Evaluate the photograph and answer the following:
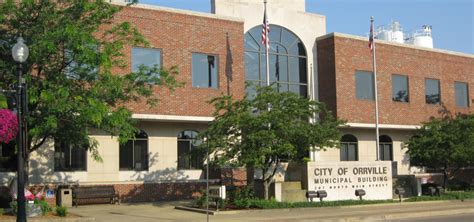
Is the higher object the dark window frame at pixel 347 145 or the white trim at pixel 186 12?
the white trim at pixel 186 12

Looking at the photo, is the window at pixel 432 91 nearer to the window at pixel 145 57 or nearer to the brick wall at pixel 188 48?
the brick wall at pixel 188 48

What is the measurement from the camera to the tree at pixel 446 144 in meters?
31.6

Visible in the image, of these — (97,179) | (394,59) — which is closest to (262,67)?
(394,59)

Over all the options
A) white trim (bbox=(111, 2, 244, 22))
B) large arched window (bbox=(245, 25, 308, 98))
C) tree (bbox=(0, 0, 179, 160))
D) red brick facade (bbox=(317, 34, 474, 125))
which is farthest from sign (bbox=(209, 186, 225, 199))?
red brick facade (bbox=(317, 34, 474, 125))

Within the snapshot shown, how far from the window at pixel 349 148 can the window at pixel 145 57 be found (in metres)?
13.9

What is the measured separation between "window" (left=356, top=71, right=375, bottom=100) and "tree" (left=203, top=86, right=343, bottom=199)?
11.6 m

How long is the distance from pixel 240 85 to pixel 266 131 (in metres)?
8.43

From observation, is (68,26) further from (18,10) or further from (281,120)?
Result: (281,120)

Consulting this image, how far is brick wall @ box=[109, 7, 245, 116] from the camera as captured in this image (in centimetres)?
2855

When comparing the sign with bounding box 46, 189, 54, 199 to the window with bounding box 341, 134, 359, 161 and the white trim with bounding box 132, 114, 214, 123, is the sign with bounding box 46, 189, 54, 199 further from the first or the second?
the window with bounding box 341, 134, 359, 161

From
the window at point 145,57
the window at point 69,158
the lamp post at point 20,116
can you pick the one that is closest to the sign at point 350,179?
the window at point 145,57

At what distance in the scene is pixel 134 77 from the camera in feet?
70.0

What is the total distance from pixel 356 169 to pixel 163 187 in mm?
9316

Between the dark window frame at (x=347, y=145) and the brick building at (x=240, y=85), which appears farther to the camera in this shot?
the dark window frame at (x=347, y=145)
